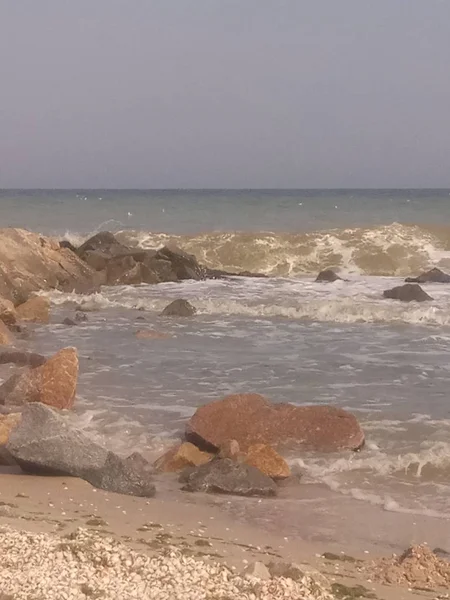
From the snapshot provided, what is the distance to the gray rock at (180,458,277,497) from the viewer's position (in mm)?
5562

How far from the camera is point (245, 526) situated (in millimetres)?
4891

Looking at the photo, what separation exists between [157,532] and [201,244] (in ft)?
78.2

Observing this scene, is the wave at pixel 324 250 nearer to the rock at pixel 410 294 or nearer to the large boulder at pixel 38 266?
the large boulder at pixel 38 266

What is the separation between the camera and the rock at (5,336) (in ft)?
36.6

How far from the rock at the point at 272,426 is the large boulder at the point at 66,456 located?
1.09 metres

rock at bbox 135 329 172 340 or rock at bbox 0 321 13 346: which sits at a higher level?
rock at bbox 0 321 13 346

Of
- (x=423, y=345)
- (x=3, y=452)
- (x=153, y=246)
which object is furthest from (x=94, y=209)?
(x=3, y=452)

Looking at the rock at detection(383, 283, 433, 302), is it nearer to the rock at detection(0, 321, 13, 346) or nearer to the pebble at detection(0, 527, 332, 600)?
the rock at detection(0, 321, 13, 346)

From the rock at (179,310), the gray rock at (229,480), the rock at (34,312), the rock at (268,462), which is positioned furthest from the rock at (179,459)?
the rock at (179,310)

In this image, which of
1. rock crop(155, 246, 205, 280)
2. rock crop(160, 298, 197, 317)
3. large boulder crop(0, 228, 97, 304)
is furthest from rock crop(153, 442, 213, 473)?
rock crop(155, 246, 205, 280)

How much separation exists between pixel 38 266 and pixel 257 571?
1477 centimetres

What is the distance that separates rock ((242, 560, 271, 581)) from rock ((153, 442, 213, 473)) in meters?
2.24

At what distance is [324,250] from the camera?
88.1 ft

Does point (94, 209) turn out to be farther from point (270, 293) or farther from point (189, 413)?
point (189, 413)
